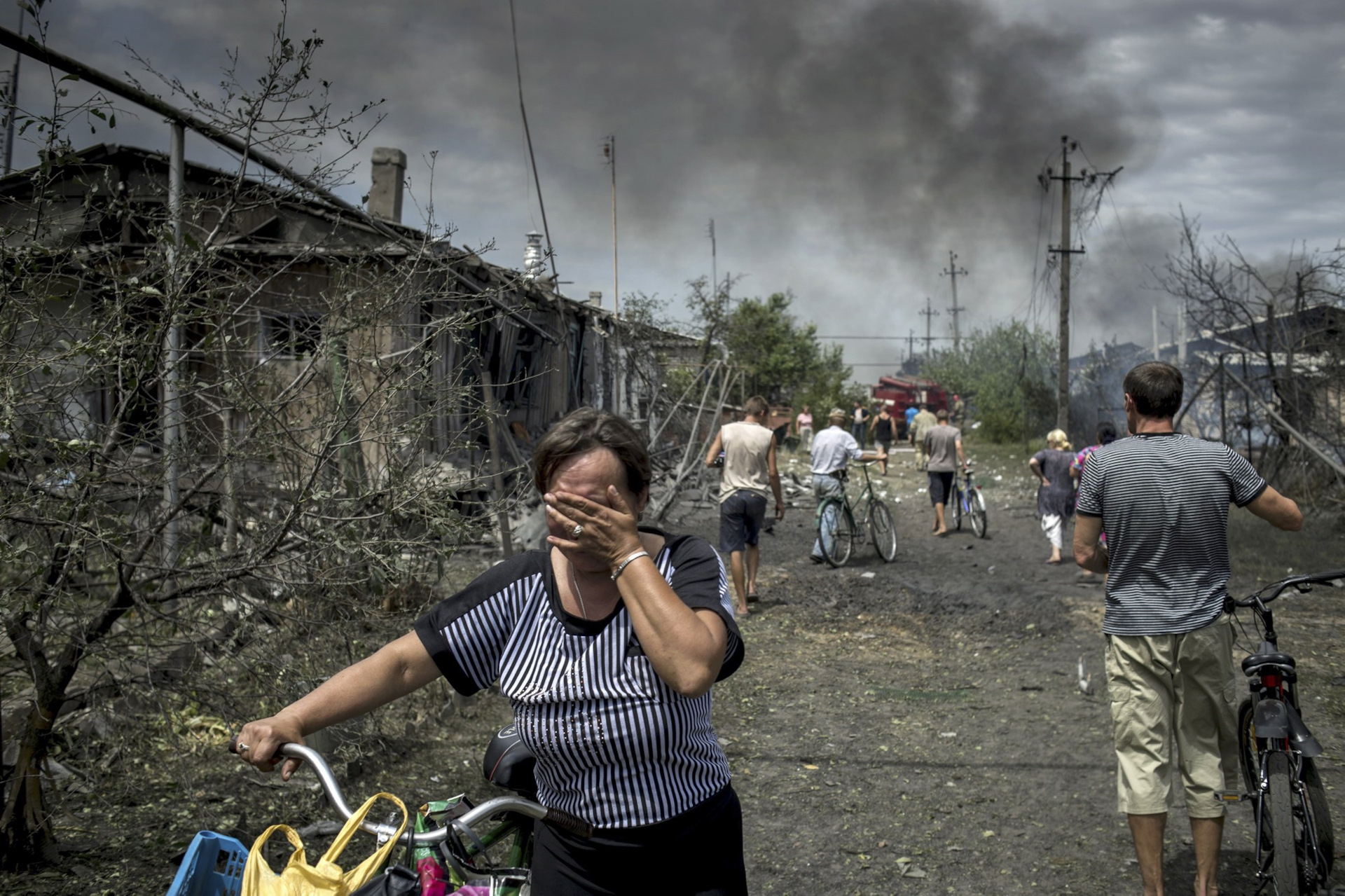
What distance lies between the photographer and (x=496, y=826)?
2.21 meters

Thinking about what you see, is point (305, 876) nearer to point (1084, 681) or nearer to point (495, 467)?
point (495, 467)

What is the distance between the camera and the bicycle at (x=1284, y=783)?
11.2 ft

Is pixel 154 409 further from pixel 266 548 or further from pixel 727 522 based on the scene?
pixel 727 522

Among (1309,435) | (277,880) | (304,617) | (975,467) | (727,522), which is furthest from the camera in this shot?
(975,467)

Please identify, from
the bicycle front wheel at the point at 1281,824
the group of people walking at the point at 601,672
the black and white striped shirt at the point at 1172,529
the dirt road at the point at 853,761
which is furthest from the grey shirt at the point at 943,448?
the group of people walking at the point at 601,672

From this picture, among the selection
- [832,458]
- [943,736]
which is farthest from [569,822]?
[832,458]

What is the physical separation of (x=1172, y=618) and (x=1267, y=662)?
33cm

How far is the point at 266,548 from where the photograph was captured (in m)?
3.93

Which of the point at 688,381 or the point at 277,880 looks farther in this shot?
the point at 688,381

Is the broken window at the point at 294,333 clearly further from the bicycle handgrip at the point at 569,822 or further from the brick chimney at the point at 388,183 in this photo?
the brick chimney at the point at 388,183

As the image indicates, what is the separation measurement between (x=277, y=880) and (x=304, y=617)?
300 cm

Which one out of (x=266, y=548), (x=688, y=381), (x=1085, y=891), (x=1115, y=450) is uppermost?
(x=688, y=381)

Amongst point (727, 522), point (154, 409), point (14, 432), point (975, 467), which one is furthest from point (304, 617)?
point (975, 467)

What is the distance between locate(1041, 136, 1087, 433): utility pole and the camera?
2720cm
